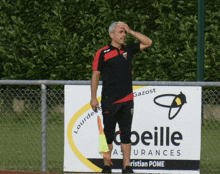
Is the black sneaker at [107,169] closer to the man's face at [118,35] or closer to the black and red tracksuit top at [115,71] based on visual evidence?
the black and red tracksuit top at [115,71]

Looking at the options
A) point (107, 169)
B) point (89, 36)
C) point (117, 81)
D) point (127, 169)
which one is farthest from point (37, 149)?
point (89, 36)

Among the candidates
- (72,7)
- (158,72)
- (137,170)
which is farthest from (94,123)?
(72,7)

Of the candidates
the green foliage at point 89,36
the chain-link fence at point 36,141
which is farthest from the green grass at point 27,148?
the green foliage at point 89,36

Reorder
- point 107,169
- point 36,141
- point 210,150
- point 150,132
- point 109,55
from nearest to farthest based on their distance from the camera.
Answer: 1. point 109,55
2. point 107,169
3. point 150,132
4. point 210,150
5. point 36,141

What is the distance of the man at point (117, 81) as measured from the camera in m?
6.50

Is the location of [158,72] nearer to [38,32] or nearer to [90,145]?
[38,32]

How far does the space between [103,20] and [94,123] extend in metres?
6.39

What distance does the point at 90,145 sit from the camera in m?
7.07

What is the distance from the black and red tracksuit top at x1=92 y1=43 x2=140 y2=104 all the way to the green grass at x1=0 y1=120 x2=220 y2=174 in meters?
1.60

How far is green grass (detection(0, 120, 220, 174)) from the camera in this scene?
25.7ft

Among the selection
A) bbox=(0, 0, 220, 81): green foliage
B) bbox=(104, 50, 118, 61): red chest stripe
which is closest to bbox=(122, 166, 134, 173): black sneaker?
bbox=(104, 50, 118, 61): red chest stripe

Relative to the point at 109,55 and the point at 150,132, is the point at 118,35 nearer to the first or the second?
the point at 109,55

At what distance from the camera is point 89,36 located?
1326 cm

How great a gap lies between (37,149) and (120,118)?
319cm
